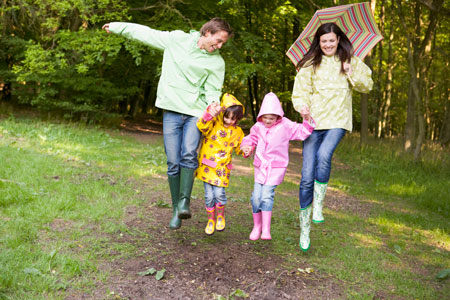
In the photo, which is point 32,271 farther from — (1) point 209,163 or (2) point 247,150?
(2) point 247,150

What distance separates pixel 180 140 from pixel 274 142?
1057mm

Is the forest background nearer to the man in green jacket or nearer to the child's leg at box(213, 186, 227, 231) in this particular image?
the man in green jacket

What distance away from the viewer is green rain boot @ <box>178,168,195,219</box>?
4.42m

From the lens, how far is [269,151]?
4.28 m

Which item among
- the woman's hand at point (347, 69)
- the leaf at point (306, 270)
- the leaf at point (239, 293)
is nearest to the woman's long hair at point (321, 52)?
the woman's hand at point (347, 69)

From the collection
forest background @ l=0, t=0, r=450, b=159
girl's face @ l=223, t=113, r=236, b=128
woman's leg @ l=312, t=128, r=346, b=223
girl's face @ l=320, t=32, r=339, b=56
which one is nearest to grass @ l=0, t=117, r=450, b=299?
woman's leg @ l=312, t=128, r=346, b=223

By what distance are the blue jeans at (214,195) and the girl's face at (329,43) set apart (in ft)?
6.07

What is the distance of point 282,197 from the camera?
26.5ft

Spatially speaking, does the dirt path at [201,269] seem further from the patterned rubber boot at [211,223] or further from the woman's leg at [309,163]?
the woman's leg at [309,163]

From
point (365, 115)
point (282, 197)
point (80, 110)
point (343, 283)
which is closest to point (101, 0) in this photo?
point (80, 110)

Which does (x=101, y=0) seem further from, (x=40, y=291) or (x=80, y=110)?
(x=40, y=291)

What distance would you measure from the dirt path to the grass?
0.29 feet

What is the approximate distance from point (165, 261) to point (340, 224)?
3383mm

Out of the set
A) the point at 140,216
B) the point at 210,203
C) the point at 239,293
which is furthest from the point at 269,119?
the point at 140,216
